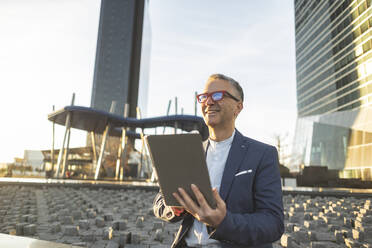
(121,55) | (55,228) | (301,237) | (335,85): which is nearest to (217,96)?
(301,237)

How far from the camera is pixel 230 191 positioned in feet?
6.10

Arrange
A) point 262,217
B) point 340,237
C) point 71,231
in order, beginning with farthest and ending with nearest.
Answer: point 71,231, point 340,237, point 262,217

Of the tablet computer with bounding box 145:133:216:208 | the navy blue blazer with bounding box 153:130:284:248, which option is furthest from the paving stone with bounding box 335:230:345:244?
the tablet computer with bounding box 145:133:216:208

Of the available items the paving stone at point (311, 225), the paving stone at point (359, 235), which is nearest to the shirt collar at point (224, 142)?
the paving stone at point (359, 235)

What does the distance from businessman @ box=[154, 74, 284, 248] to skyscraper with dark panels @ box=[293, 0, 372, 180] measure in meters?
30.6

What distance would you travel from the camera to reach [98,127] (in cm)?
2853

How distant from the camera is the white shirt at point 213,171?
6.34 feet

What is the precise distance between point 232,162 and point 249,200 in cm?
31

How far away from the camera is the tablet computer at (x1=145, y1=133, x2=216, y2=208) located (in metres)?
1.50

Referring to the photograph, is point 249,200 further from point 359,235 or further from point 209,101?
point 359,235

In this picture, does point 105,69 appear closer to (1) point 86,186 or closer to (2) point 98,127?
(2) point 98,127

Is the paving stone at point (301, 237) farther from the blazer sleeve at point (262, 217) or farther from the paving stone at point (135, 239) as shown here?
the blazer sleeve at point (262, 217)

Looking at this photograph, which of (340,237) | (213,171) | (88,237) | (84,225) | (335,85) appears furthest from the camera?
(335,85)

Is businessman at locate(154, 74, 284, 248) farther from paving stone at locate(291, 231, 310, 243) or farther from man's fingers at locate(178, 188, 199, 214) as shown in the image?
paving stone at locate(291, 231, 310, 243)
